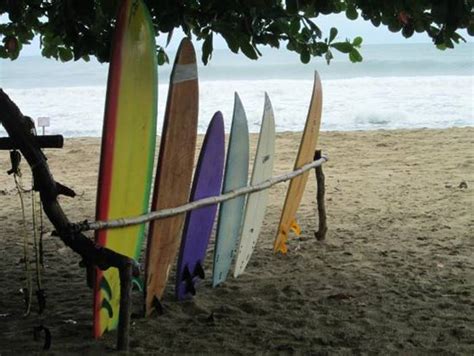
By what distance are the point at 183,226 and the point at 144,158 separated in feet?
1.83

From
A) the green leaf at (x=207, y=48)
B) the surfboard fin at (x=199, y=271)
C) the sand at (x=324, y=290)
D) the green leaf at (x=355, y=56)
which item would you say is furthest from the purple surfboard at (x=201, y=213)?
the green leaf at (x=355, y=56)

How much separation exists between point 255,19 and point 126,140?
3.40 feet

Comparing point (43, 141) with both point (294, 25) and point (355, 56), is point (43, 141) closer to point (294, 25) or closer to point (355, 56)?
point (294, 25)

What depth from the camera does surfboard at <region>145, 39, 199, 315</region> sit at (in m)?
2.83

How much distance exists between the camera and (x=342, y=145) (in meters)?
9.93

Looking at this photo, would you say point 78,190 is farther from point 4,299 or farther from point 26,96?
point 26,96

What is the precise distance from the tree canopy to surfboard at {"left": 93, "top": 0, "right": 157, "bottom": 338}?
0.42 m

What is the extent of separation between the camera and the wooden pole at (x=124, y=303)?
2307 millimetres

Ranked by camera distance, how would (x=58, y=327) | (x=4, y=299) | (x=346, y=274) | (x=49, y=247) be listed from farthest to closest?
(x=49, y=247) < (x=346, y=274) < (x=4, y=299) < (x=58, y=327)

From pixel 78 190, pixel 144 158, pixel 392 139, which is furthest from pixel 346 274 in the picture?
pixel 392 139

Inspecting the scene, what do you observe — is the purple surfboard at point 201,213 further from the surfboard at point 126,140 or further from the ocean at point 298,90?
the ocean at point 298,90

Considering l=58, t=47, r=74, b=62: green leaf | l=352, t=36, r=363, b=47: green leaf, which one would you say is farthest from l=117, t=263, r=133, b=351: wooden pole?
l=58, t=47, r=74, b=62: green leaf

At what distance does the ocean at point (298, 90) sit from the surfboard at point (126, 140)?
11494 mm

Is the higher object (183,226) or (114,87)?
(114,87)
